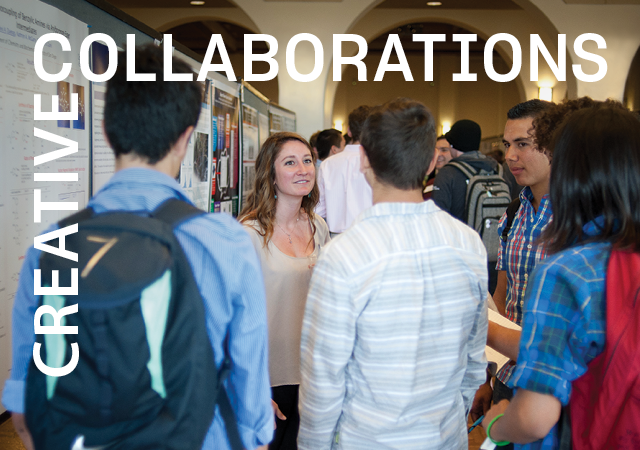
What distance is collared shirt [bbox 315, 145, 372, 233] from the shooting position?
3.88 m

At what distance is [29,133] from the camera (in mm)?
1529

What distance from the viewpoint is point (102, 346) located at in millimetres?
808

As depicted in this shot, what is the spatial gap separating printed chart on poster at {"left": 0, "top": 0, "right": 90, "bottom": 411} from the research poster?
1.82 metres

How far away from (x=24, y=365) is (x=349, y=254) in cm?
67

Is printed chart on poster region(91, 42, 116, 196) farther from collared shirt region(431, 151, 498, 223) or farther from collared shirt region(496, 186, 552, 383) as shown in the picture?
collared shirt region(431, 151, 498, 223)

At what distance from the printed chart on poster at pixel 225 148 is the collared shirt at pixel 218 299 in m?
1.98

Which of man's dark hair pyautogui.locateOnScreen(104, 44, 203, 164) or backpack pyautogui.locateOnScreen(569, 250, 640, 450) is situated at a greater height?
man's dark hair pyautogui.locateOnScreen(104, 44, 203, 164)

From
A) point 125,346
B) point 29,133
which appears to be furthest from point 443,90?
point 125,346

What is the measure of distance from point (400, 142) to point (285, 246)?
895mm

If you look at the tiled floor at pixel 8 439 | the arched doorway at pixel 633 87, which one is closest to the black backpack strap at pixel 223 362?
the tiled floor at pixel 8 439

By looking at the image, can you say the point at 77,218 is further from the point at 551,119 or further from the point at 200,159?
the point at 200,159

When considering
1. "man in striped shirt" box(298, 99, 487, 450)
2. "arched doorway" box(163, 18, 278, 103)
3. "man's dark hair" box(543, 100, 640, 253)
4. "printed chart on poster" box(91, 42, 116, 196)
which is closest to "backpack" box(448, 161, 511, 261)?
"man in striped shirt" box(298, 99, 487, 450)

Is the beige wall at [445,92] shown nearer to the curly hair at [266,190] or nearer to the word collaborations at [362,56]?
the word collaborations at [362,56]

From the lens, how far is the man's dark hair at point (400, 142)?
46.1 inches
